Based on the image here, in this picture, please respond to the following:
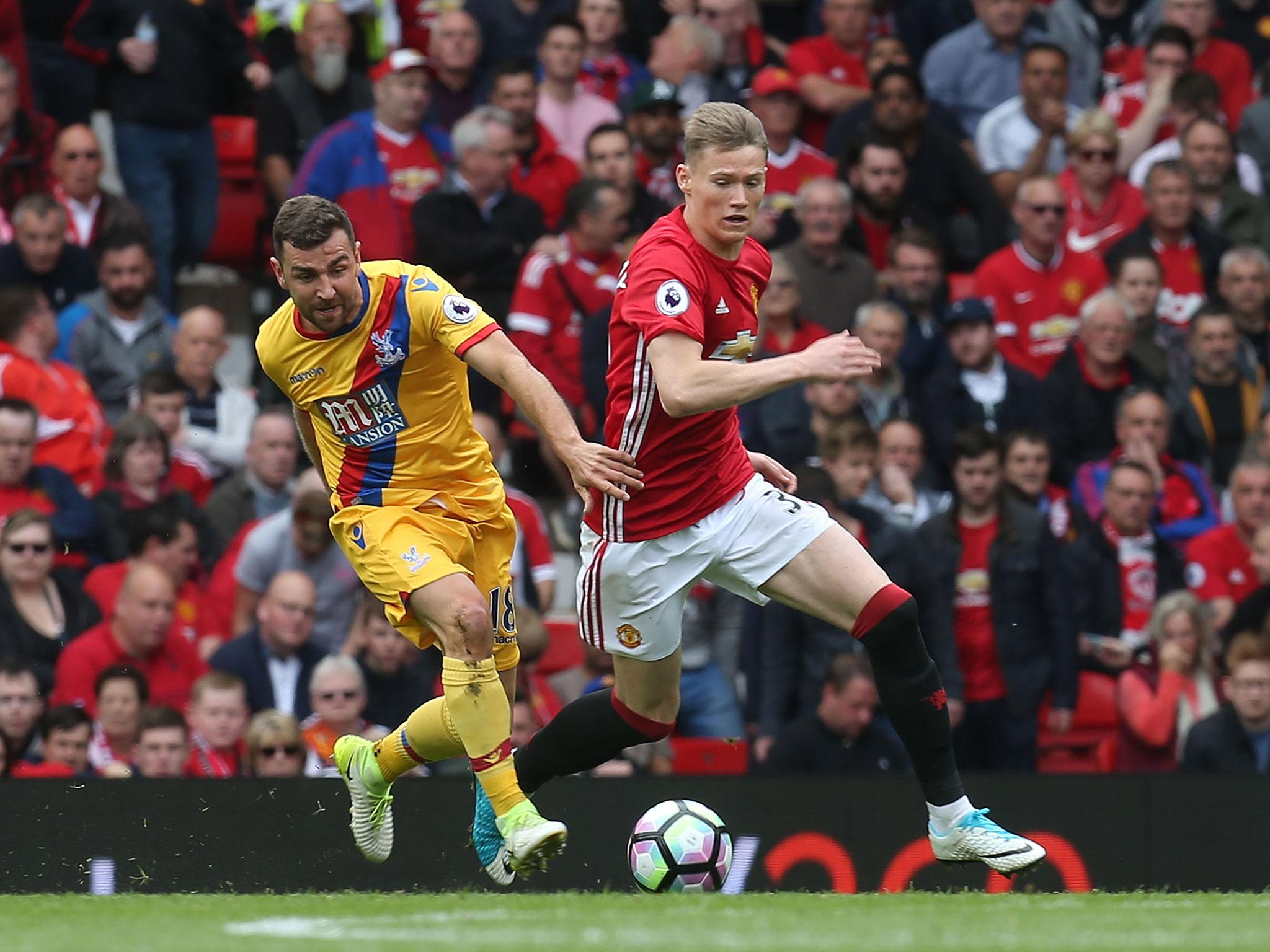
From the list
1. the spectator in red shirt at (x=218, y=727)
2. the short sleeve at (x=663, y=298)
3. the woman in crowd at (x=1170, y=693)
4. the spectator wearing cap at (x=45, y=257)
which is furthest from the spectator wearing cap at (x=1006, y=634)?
the spectator wearing cap at (x=45, y=257)

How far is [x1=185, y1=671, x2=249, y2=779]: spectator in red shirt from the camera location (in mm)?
8578

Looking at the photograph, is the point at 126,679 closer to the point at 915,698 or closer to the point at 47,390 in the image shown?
the point at 47,390

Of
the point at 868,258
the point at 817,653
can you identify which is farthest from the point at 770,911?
the point at 868,258

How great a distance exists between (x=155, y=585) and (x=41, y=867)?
1560 millimetres

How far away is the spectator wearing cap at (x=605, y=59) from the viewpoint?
12336 mm

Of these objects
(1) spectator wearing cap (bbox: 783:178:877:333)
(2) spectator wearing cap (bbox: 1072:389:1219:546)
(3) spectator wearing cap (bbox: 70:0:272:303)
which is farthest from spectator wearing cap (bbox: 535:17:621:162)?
(2) spectator wearing cap (bbox: 1072:389:1219:546)

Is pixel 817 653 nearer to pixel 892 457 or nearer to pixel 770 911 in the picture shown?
pixel 892 457

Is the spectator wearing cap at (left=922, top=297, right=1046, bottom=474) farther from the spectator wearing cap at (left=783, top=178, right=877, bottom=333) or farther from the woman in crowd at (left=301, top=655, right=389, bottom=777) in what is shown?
the woman in crowd at (left=301, top=655, right=389, bottom=777)

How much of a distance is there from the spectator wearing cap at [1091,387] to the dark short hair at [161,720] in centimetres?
456

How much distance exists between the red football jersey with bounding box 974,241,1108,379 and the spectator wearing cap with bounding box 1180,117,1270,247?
3.00 ft

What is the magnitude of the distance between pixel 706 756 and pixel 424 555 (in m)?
3.07

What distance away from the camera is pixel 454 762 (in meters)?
9.20

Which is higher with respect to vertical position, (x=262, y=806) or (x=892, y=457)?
(x=892, y=457)

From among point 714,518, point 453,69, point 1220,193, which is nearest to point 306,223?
point 714,518
